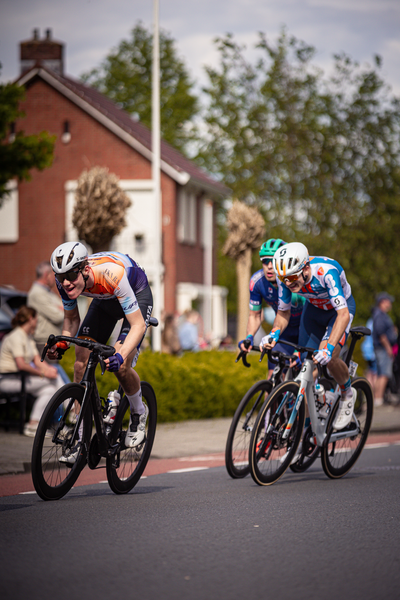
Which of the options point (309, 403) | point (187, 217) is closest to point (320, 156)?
point (187, 217)

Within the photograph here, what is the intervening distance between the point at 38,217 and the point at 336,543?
28.1 meters

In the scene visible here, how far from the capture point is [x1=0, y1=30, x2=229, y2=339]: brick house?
31.3 meters

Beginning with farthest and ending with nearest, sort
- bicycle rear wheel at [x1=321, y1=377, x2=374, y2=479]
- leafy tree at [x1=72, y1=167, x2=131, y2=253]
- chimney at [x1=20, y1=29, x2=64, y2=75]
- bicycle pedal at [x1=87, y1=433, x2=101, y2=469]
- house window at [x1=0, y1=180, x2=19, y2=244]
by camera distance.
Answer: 1. chimney at [x1=20, y1=29, x2=64, y2=75]
2. house window at [x1=0, y1=180, x2=19, y2=244]
3. leafy tree at [x1=72, y1=167, x2=131, y2=253]
4. bicycle rear wheel at [x1=321, y1=377, x2=374, y2=479]
5. bicycle pedal at [x1=87, y1=433, x2=101, y2=469]

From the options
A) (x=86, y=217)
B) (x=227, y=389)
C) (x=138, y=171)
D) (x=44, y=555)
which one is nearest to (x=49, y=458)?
(x=44, y=555)

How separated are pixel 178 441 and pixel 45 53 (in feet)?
91.9

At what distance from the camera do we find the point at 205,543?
511cm

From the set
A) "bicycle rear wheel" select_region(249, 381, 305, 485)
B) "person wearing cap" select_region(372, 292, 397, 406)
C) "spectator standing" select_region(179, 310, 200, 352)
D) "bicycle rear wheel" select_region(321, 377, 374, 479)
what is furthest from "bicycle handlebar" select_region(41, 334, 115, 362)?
"spectator standing" select_region(179, 310, 200, 352)

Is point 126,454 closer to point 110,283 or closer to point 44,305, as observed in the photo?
point 110,283

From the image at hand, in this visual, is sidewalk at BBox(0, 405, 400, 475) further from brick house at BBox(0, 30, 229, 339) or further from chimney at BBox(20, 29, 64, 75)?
chimney at BBox(20, 29, 64, 75)

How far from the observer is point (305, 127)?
37.8 m

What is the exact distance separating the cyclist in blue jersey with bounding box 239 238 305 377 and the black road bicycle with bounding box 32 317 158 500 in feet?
7.00

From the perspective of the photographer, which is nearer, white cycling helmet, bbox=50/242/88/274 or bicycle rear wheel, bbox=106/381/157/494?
white cycling helmet, bbox=50/242/88/274

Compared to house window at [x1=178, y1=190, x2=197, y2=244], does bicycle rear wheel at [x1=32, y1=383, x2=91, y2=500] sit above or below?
below

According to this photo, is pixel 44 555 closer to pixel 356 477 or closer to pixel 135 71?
pixel 356 477
